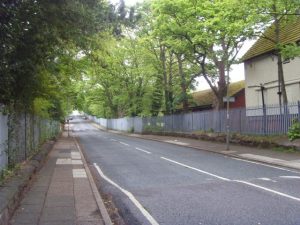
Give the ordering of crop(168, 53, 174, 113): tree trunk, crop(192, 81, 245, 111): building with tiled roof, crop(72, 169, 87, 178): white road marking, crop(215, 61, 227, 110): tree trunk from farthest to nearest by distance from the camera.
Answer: crop(168, 53, 174, 113): tree trunk < crop(192, 81, 245, 111): building with tiled roof < crop(215, 61, 227, 110): tree trunk < crop(72, 169, 87, 178): white road marking

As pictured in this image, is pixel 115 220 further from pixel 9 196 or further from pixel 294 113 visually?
pixel 294 113

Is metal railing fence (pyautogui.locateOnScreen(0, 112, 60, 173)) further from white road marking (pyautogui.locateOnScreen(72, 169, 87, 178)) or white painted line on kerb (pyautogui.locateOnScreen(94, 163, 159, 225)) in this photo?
white painted line on kerb (pyautogui.locateOnScreen(94, 163, 159, 225))

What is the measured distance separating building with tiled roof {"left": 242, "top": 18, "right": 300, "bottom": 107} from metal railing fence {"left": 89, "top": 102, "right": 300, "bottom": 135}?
2.90m

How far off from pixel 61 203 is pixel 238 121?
23258mm

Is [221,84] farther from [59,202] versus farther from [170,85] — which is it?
[59,202]

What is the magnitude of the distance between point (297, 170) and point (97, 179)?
7105 millimetres

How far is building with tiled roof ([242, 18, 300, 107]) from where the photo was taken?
30375mm

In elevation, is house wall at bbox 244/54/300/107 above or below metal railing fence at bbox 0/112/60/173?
above

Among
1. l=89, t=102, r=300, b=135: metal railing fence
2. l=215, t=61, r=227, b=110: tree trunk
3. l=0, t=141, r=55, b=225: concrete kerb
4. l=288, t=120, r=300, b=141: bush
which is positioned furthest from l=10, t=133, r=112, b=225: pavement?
l=215, t=61, r=227, b=110: tree trunk

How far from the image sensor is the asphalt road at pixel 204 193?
8812mm

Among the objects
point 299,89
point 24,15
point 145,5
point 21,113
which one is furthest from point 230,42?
point 24,15

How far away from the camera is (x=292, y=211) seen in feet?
29.9

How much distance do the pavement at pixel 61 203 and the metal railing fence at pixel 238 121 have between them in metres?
14.0

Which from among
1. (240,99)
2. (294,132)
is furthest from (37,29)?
(240,99)
